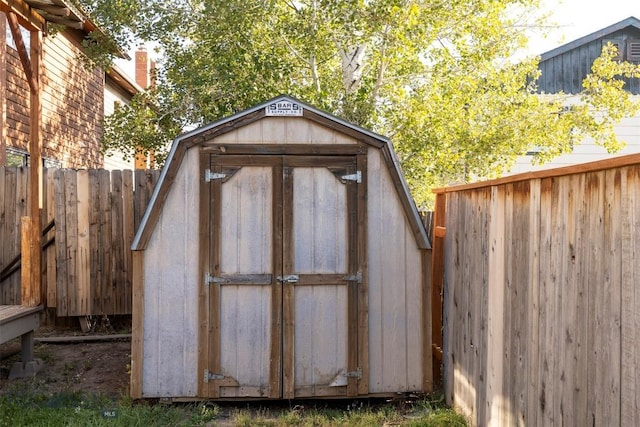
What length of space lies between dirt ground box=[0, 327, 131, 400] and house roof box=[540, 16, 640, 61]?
13544mm

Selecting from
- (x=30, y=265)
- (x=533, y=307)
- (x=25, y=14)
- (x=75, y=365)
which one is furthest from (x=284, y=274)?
(x=25, y=14)

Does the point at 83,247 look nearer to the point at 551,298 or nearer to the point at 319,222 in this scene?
the point at 319,222

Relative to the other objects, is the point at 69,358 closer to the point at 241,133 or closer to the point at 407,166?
the point at 241,133

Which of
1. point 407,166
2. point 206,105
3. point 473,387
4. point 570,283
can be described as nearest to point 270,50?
point 206,105

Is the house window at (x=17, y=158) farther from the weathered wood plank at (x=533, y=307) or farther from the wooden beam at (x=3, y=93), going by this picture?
the weathered wood plank at (x=533, y=307)

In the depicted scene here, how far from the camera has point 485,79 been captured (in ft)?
42.7

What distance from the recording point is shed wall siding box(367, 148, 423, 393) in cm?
629

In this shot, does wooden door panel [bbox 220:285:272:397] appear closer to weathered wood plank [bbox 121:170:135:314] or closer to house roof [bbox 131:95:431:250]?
house roof [bbox 131:95:431:250]

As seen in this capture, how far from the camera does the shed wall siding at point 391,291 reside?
6.29m

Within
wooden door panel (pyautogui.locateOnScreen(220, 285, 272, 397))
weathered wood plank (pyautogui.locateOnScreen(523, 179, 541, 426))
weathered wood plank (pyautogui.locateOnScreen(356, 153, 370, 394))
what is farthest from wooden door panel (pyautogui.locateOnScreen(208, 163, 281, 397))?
weathered wood plank (pyautogui.locateOnScreen(523, 179, 541, 426))

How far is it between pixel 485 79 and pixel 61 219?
7790 millimetres

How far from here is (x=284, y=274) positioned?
245 inches

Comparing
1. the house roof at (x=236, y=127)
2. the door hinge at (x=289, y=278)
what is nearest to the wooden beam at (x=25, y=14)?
the house roof at (x=236, y=127)

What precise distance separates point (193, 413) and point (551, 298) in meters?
3.39
